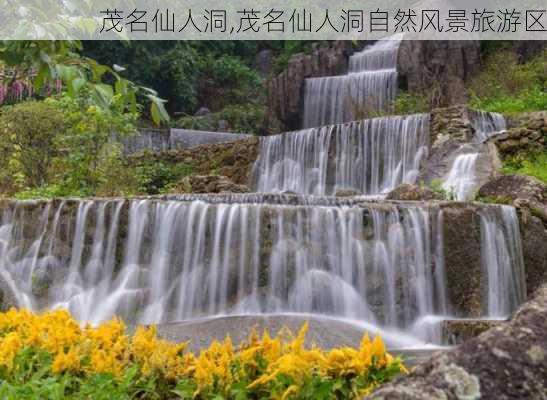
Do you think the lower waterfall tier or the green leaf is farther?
the lower waterfall tier

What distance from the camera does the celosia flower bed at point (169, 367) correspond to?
172cm

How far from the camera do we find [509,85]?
1691cm

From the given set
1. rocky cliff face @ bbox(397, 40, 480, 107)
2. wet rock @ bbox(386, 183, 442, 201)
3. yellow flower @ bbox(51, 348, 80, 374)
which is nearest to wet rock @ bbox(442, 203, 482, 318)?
wet rock @ bbox(386, 183, 442, 201)

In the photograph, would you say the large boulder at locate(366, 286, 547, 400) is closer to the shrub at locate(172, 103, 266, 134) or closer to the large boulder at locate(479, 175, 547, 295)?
the large boulder at locate(479, 175, 547, 295)

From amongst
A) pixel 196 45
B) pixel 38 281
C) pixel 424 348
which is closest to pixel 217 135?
pixel 196 45

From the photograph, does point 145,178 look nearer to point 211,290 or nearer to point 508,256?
point 211,290

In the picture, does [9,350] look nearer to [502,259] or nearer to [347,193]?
[502,259]

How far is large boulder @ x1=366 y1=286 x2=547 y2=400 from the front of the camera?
1.21 meters

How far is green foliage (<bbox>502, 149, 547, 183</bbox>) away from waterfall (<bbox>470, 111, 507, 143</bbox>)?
1728 millimetres

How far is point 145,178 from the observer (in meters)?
15.8

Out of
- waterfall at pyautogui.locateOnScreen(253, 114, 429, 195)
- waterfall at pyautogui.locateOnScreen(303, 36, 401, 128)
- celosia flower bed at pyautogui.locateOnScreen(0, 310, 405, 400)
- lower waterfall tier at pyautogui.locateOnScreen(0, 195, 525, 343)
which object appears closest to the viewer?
celosia flower bed at pyautogui.locateOnScreen(0, 310, 405, 400)

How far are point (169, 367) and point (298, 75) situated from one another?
20.1 m

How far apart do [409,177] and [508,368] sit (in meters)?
12.4

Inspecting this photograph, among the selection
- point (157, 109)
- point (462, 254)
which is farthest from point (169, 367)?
point (462, 254)
